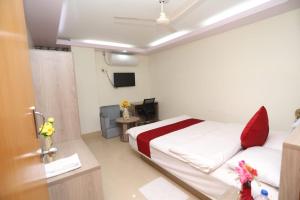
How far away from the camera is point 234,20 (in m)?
2.73

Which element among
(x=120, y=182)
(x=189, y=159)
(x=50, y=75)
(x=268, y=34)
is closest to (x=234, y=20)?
(x=268, y=34)

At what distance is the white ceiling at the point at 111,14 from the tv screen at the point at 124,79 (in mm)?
1425

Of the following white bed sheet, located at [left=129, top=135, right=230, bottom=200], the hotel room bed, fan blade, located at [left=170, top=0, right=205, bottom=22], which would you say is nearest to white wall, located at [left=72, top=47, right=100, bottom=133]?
the hotel room bed

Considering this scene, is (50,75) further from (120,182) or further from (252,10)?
(252,10)

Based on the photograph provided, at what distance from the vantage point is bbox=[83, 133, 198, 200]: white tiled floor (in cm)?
204

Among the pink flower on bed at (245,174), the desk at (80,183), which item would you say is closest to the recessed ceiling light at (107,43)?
the desk at (80,183)

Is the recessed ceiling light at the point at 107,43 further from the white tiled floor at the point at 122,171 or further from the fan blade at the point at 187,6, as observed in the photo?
the white tiled floor at the point at 122,171

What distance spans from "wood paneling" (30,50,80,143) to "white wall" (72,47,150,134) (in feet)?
6.80

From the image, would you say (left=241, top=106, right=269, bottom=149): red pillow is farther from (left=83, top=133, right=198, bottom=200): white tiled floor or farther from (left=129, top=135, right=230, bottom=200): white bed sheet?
(left=83, top=133, right=198, bottom=200): white tiled floor

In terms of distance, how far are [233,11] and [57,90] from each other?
312cm

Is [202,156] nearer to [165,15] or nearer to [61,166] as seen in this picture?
[61,166]

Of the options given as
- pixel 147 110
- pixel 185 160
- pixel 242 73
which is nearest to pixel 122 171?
pixel 185 160

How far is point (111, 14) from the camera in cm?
258

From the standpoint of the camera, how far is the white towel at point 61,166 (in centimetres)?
136
